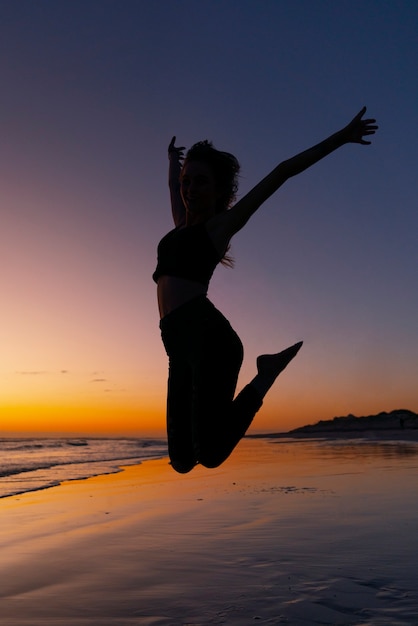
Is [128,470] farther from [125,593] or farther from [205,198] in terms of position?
[205,198]

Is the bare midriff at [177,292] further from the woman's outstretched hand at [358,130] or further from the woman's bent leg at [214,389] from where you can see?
the woman's outstretched hand at [358,130]

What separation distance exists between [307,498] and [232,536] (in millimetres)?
2741

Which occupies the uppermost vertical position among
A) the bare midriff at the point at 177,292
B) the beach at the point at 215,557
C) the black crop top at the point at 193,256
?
the black crop top at the point at 193,256

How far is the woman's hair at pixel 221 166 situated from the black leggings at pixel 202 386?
75 cm

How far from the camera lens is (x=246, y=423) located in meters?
3.34

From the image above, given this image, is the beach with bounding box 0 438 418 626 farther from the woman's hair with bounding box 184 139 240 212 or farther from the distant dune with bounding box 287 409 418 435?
the distant dune with bounding box 287 409 418 435

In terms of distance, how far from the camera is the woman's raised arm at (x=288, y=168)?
3023 millimetres

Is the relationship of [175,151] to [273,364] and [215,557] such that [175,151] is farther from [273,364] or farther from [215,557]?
[215,557]

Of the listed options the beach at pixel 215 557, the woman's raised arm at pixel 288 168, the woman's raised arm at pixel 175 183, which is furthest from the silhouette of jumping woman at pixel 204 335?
the beach at pixel 215 557

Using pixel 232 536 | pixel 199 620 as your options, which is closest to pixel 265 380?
pixel 199 620

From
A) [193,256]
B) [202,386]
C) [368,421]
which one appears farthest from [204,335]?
[368,421]

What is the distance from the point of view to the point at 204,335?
126 inches

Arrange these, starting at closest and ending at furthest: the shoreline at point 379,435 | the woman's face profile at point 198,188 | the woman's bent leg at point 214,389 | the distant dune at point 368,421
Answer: the woman's bent leg at point 214,389, the woman's face profile at point 198,188, the shoreline at point 379,435, the distant dune at point 368,421

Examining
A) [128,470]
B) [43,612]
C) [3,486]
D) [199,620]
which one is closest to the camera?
[199,620]
